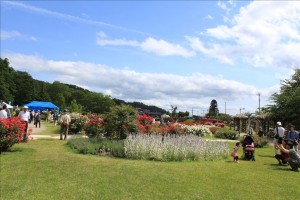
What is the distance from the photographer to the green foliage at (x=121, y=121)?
17.6m

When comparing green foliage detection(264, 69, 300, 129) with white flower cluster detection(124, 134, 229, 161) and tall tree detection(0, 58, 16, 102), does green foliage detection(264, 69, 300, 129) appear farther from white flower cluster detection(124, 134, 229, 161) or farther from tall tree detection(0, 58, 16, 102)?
tall tree detection(0, 58, 16, 102)

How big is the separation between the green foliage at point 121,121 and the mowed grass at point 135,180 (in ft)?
16.9

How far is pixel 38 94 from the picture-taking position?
104 meters

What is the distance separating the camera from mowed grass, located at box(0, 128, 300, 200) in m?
8.08

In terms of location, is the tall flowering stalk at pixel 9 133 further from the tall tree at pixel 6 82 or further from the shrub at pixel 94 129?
the tall tree at pixel 6 82

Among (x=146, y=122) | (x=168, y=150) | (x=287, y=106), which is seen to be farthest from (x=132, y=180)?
(x=287, y=106)

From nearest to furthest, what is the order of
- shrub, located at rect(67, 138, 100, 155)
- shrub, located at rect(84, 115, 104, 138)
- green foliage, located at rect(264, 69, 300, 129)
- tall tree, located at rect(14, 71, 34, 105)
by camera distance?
shrub, located at rect(67, 138, 100, 155) < shrub, located at rect(84, 115, 104, 138) < green foliage, located at rect(264, 69, 300, 129) < tall tree, located at rect(14, 71, 34, 105)

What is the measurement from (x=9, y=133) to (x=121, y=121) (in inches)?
211

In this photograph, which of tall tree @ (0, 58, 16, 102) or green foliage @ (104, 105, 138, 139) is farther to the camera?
tall tree @ (0, 58, 16, 102)

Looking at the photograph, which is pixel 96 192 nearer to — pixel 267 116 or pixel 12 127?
pixel 12 127

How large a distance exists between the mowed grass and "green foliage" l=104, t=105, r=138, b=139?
5.15 meters

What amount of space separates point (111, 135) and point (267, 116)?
20.7m

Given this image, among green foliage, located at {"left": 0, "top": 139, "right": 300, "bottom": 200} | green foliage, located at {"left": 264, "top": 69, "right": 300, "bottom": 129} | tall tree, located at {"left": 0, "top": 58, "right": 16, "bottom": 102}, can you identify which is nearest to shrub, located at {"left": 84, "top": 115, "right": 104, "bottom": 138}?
green foliage, located at {"left": 0, "top": 139, "right": 300, "bottom": 200}

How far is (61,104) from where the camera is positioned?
119 m
